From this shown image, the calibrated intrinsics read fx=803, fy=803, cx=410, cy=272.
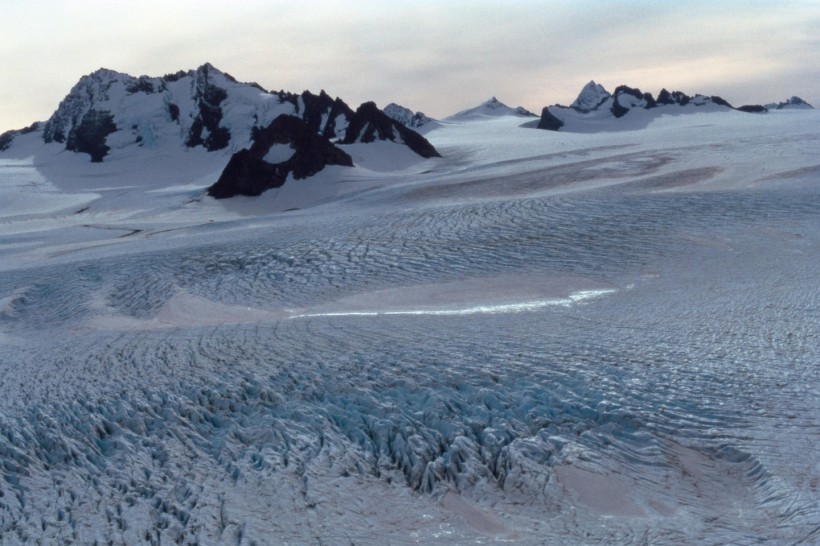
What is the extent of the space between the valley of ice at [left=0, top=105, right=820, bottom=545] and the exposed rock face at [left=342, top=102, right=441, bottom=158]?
109ft

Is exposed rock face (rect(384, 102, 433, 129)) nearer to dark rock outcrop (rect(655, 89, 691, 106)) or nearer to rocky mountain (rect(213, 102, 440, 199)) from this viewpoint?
dark rock outcrop (rect(655, 89, 691, 106))

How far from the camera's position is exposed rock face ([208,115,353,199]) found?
138 ft

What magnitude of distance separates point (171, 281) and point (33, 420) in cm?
837

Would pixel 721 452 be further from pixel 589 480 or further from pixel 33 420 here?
pixel 33 420

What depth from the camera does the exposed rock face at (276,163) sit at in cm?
4219

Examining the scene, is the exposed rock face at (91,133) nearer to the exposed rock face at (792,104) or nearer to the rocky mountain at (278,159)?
the rocky mountain at (278,159)

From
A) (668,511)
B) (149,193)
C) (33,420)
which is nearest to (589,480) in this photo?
(668,511)

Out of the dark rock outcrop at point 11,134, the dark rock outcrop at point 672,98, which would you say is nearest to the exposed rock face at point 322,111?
the dark rock outcrop at point 11,134

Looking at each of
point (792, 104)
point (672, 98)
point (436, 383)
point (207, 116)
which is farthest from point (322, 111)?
point (792, 104)

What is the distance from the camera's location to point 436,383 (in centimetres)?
912

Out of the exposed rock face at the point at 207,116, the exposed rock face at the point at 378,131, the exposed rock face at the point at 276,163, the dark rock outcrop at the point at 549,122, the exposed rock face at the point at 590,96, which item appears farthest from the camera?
the exposed rock face at the point at 590,96

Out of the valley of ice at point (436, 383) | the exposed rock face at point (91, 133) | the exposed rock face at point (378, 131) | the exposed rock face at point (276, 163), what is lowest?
the valley of ice at point (436, 383)

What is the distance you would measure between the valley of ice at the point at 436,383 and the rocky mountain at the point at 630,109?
63.6 m

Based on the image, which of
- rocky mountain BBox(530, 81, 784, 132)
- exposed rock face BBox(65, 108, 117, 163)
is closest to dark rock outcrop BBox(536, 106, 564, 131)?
rocky mountain BBox(530, 81, 784, 132)
